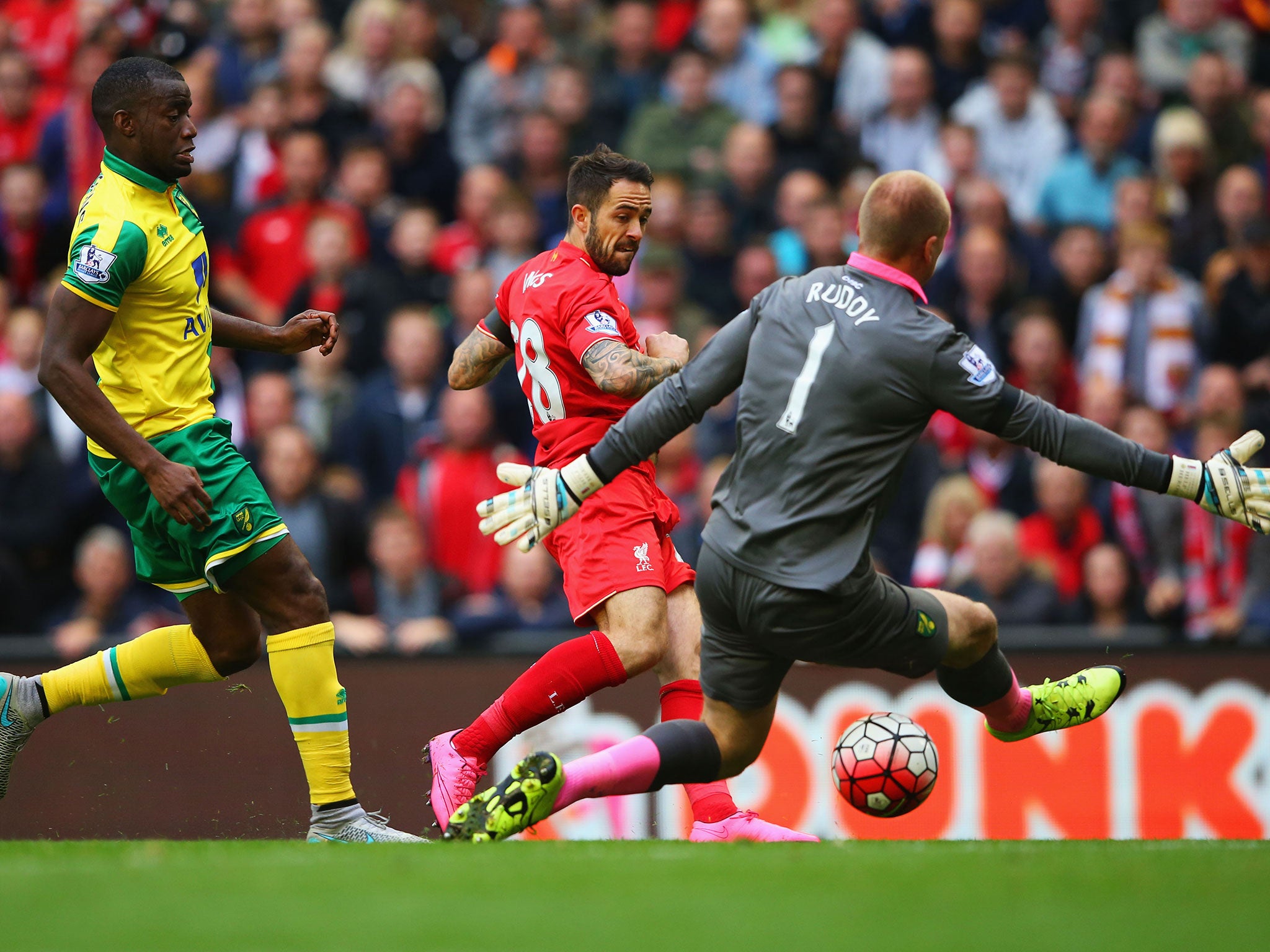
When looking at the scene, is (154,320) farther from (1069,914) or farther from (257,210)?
(257,210)

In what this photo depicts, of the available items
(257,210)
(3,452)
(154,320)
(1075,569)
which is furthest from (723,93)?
(154,320)

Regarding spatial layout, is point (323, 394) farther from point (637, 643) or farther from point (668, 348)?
point (637, 643)

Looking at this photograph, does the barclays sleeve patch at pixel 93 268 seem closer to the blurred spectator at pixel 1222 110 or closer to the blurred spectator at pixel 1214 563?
the blurred spectator at pixel 1214 563

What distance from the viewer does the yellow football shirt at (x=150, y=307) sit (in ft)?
19.1

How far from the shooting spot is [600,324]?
20.5 feet

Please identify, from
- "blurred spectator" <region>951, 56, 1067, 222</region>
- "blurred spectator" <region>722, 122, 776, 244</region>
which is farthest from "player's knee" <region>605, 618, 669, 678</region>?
"blurred spectator" <region>951, 56, 1067, 222</region>

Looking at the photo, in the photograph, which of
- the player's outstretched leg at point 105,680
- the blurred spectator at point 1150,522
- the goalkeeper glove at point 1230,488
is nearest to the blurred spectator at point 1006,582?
the blurred spectator at point 1150,522

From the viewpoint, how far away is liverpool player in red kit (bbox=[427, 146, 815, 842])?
244 inches

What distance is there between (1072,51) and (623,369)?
7196mm

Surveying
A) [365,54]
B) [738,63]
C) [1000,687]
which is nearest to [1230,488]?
[1000,687]

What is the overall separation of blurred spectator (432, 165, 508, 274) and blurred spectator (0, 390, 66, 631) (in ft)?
9.48

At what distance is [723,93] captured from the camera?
12359 mm

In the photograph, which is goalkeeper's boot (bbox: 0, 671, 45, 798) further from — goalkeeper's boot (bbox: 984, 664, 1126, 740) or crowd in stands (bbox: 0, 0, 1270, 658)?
goalkeeper's boot (bbox: 984, 664, 1126, 740)

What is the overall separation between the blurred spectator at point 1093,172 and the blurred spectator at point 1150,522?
2.23 metres
